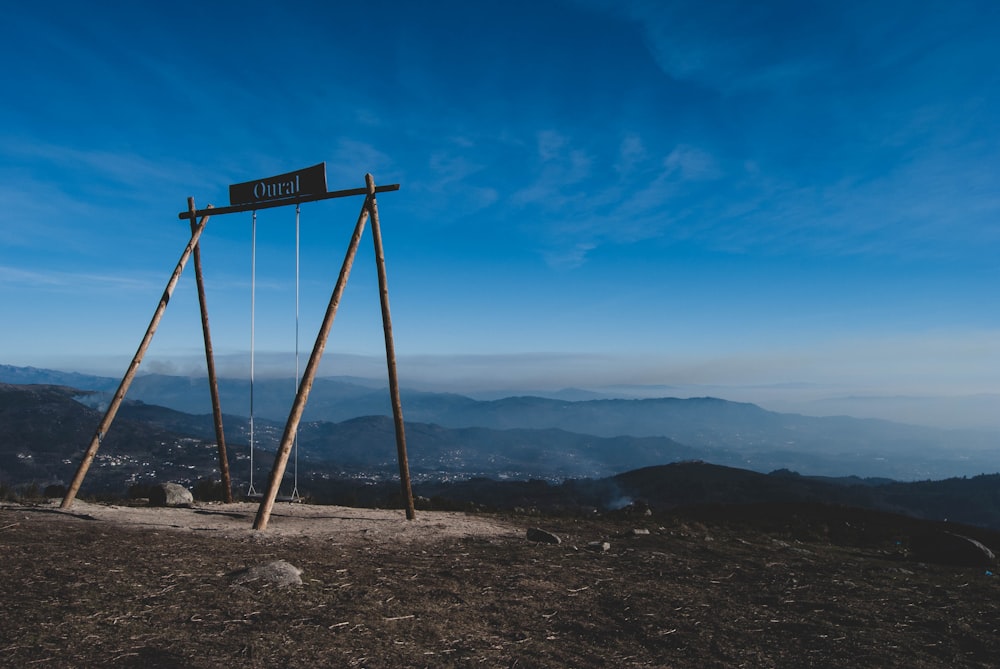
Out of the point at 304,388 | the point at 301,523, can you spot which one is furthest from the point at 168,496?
the point at 304,388

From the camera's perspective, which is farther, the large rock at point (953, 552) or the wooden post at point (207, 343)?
the wooden post at point (207, 343)

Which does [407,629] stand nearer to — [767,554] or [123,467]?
[767,554]

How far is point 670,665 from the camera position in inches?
201

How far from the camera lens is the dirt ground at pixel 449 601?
4.99m

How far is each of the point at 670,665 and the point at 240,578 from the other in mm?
5004

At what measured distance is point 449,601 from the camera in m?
6.48

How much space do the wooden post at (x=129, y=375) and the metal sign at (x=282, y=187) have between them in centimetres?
137

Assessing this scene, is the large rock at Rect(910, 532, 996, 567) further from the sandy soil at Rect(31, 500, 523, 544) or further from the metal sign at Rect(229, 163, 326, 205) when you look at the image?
the metal sign at Rect(229, 163, 326, 205)

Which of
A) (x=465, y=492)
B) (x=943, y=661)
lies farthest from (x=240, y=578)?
(x=465, y=492)

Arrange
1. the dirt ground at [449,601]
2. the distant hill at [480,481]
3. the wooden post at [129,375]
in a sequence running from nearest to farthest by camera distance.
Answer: the dirt ground at [449,601] → the wooden post at [129,375] → the distant hill at [480,481]

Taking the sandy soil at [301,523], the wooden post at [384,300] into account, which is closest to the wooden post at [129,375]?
the sandy soil at [301,523]

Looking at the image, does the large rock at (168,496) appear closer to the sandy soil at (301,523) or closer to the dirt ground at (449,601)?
the sandy soil at (301,523)

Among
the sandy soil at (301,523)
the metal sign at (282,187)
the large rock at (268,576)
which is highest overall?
the metal sign at (282,187)

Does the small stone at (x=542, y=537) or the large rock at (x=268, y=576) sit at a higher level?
the large rock at (x=268, y=576)
